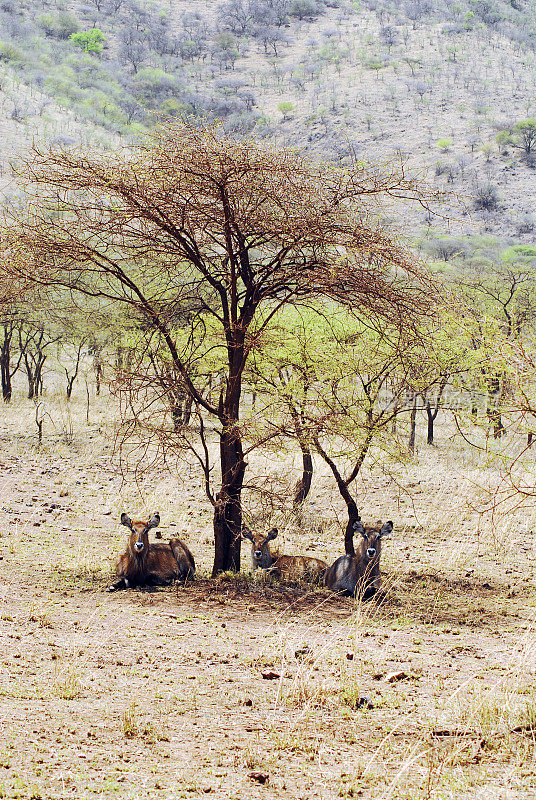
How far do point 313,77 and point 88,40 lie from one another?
34.6 metres

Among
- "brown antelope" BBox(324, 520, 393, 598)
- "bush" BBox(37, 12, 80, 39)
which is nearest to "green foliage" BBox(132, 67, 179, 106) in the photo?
"bush" BBox(37, 12, 80, 39)

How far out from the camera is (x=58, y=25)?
115938 millimetres

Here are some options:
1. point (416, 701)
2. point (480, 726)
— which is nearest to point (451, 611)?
point (416, 701)

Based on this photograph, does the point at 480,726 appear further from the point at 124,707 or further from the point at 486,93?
the point at 486,93

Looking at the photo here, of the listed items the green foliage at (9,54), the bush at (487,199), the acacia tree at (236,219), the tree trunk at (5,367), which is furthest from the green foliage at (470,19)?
the acacia tree at (236,219)

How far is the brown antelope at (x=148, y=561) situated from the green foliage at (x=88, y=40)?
11758cm

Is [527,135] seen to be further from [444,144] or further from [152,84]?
[152,84]

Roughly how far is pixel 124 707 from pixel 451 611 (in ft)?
16.2

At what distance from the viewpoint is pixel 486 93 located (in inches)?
3588

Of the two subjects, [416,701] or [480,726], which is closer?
[480,726]

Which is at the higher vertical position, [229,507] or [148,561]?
[229,507]

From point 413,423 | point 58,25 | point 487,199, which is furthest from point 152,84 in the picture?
point 413,423

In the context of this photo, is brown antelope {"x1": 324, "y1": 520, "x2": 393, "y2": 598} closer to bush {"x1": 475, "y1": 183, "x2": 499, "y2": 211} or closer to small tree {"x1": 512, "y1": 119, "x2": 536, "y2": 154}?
bush {"x1": 475, "y1": 183, "x2": 499, "y2": 211}

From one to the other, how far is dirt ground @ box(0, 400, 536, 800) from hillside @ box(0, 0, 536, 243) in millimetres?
48042
